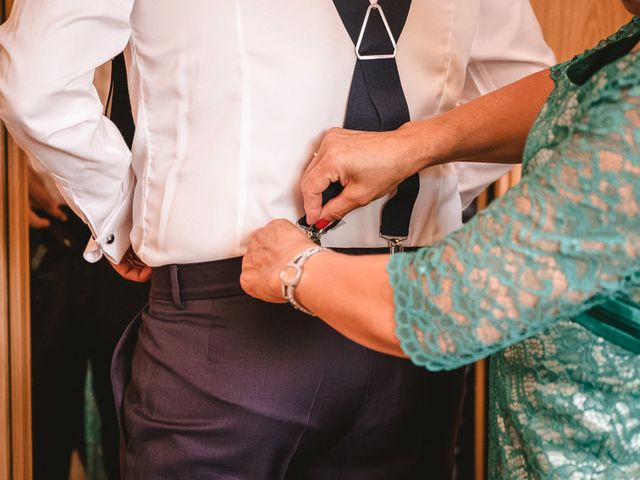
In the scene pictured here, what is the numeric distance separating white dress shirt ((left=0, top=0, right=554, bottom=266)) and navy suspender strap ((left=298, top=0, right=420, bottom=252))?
0.05 ft

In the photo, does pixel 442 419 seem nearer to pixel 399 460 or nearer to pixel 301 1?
pixel 399 460

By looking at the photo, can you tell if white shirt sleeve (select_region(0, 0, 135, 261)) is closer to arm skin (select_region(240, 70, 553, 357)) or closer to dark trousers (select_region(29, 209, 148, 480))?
arm skin (select_region(240, 70, 553, 357))

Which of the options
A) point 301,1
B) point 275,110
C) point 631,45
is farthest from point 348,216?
point 631,45

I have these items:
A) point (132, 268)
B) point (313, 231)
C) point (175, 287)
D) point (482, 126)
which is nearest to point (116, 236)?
point (132, 268)

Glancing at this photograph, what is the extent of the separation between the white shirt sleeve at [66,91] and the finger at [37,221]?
1.98ft

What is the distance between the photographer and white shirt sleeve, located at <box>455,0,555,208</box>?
3.80 ft

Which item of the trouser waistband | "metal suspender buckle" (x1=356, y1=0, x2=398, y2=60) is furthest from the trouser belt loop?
"metal suspender buckle" (x1=356, y1=0, x2=398, y2=60)

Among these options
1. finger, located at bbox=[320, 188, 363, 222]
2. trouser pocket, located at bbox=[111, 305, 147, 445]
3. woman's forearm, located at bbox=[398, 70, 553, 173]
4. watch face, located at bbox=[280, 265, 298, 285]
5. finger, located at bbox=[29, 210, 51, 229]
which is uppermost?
woman's forearm, located at bbox=[398, 70, 553, 173]

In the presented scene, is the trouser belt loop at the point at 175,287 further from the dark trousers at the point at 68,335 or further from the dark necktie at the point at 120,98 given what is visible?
the dark trousers at the point at 68,335

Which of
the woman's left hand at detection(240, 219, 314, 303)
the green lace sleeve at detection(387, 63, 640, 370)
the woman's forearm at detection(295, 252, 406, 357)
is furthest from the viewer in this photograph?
the woman's left hand at detection(240, 219, 314, 303)

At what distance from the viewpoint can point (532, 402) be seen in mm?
821

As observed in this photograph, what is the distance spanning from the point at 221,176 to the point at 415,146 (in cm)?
25

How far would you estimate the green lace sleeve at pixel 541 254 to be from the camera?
0.57 meters

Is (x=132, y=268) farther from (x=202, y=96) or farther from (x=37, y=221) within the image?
(x=37, y=221)
